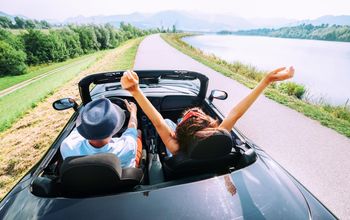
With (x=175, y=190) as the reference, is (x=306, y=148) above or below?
below

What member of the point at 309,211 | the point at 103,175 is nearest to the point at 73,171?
the point at 103,175

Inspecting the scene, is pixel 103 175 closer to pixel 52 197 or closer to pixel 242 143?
pixel 52 197

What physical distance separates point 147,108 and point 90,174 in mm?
659

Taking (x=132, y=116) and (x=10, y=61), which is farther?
(x=10, y=61)

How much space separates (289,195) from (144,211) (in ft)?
3.27

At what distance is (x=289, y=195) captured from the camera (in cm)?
175

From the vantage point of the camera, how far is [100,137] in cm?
183

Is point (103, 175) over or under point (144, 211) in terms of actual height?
over

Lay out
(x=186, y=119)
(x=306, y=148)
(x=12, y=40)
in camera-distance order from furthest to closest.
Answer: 1. (x=12, y=40)
2. (x=306, y=148)
3. (x=186, y=119)

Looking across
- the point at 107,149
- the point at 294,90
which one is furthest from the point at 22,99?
the point at 107,149

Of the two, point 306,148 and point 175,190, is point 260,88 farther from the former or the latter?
point 306,148

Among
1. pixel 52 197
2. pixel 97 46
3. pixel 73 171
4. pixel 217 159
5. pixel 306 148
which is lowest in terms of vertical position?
pixel 97 46

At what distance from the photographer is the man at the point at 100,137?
182cm

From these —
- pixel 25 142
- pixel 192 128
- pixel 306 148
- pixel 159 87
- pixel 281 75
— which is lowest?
pixel 25 142
